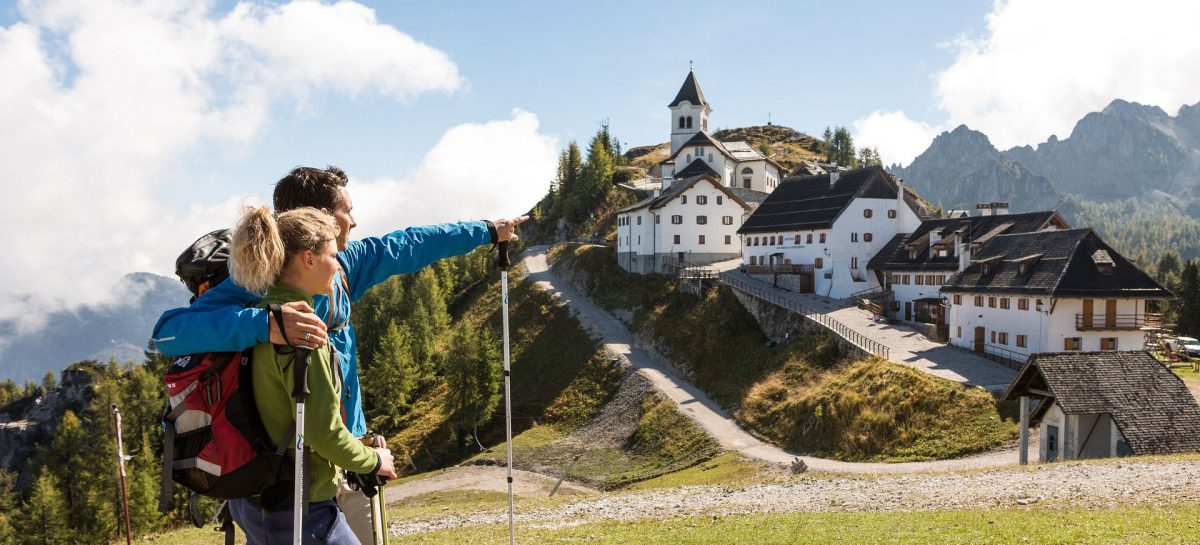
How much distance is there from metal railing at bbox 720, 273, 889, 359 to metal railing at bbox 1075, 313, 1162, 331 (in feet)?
34.0

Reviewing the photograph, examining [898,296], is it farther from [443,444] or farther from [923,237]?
[443,444]

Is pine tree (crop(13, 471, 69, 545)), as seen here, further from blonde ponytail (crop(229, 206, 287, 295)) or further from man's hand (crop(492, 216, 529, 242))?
blonde ponytail (crop(229, 206, 287, 295))

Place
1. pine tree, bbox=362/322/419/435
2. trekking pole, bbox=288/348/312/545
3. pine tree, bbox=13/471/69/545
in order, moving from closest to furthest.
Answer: trekking pole, bbox=288/348/312/545
pine tree, bbox=13/471/69/545
pine tree, bbox=362/322/419/435

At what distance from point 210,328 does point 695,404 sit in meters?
47.6

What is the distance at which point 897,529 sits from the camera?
1459 cm

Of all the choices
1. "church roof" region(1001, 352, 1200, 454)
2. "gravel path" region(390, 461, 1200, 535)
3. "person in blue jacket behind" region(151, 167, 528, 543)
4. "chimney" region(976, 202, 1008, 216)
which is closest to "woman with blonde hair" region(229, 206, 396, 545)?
"person in blue jacket behind" region(151, 167, 528, 543)

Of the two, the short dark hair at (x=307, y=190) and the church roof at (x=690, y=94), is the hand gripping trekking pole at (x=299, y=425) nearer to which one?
the short dark hair at (x=307, y=190)

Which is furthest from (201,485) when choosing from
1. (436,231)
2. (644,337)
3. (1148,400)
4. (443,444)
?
(644,337)

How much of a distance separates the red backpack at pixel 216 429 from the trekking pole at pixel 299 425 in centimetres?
16

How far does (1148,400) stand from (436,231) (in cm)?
2930

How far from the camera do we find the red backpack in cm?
402

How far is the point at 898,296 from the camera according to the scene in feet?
191

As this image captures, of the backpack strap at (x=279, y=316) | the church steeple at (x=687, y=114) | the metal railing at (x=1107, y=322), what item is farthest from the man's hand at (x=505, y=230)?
the church steeple at (x=687, y=114)

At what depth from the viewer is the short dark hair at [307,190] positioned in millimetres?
5188
